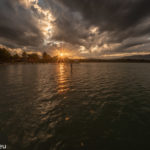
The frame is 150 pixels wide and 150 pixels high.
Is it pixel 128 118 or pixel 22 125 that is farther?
pixel 128 118

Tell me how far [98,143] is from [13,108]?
9662 mm

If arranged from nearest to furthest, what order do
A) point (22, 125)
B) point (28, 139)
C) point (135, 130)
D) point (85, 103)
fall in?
1. point (28, 139)
2. point (135, 130)
3. point (22, 125)
4. point (85, 103)

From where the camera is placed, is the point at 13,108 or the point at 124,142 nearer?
the point at 124,142

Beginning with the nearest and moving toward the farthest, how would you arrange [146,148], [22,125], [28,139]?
[146,148] < [28,139] < [22,125]

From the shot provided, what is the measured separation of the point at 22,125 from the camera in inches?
258

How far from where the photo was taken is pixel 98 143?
5.12m

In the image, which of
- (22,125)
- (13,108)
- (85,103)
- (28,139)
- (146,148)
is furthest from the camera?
(85,103)

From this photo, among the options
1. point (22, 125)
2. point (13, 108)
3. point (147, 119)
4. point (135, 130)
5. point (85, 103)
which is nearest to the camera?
point (135, 130)

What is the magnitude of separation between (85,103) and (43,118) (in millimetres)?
5325

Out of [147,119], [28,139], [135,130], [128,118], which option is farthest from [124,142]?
[28,139]

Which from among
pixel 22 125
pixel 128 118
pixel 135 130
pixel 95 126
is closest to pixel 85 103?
pixel 95 126

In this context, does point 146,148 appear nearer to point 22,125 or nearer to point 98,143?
point 98,143

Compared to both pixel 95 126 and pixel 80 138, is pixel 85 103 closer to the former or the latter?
pixel 95 126

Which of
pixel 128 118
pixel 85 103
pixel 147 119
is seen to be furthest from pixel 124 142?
pixel 85 103
